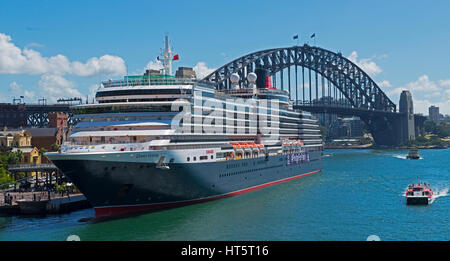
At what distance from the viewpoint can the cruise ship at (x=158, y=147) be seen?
28.6m

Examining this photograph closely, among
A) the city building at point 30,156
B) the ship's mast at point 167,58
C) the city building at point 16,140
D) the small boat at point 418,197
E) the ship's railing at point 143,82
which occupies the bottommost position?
the small boat at point 418,197

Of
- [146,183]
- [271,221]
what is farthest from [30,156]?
[271,221]

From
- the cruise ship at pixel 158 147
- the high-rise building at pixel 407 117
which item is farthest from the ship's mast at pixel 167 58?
the high-rise building at pixel 407 117

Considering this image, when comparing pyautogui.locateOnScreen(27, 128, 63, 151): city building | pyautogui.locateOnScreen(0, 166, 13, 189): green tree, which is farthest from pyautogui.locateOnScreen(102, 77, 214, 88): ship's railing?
pyautogui.locateOnScreen(27, 128, 63, 151): city building

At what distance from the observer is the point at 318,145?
Answer: 6681 cm

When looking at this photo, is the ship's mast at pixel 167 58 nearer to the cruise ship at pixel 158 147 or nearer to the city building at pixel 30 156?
the cruise ship at pixel 158 147

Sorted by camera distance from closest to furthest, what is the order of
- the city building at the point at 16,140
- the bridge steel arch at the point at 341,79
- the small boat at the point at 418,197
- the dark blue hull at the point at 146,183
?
1. the dark blue hull at the point at 146,183
2. the small boat at the point at 418,197
3. the city building at the point at 16,140
4. the bridge steel arch at the point at 341,79

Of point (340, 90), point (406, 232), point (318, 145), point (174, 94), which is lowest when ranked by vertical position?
point (406, 232)

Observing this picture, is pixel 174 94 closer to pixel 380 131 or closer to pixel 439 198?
pixel 439 198

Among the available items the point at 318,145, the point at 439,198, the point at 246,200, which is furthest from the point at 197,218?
the point at 318,145

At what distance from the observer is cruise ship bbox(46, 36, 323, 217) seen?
28.6 m

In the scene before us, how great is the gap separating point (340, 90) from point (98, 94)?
4818 inches

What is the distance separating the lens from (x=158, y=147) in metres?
30.3

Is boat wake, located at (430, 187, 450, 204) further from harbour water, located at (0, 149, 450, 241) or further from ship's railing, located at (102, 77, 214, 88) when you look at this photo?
ship's railing, located at (102, 77, 214, 88)
